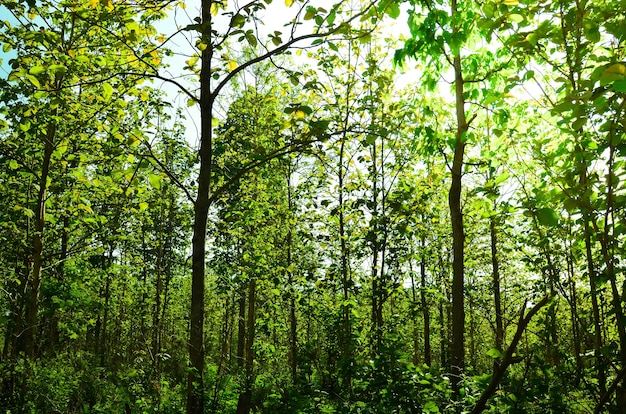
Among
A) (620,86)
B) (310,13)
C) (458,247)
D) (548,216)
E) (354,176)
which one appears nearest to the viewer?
(620,86)

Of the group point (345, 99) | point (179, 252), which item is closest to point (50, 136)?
point (345, 99)

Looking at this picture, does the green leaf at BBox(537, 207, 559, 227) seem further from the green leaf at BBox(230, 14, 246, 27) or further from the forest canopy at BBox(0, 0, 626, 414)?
the green leaf at BBox(230, 14, 246, 27)

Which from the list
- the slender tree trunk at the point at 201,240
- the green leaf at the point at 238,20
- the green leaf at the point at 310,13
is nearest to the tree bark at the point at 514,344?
the green leaf at the point at 310,13

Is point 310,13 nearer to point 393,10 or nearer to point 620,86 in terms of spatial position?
point 393,10

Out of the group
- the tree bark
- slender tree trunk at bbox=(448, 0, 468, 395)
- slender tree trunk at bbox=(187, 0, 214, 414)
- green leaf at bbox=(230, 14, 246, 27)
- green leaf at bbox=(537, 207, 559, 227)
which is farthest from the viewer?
slender tree trunk at bbox=(448, 0, 468, 395)

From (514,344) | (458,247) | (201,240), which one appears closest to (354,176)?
(458,247)

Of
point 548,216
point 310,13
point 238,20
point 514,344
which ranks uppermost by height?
point 238,20

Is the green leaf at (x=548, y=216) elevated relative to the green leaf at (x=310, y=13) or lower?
lower

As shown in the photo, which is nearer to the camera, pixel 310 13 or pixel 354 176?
pixel 310 13

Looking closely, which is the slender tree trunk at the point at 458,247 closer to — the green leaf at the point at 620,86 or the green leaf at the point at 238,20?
the green leaf at the point at 238,20

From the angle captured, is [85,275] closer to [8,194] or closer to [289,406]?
[8,194]

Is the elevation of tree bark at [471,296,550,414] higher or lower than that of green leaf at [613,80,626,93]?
lower

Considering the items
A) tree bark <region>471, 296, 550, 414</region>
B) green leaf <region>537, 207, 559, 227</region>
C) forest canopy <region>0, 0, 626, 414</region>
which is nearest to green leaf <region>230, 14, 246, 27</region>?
forest canopy <region>0, 0, 626, 414</region>

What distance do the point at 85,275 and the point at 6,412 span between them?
2.70 meters
